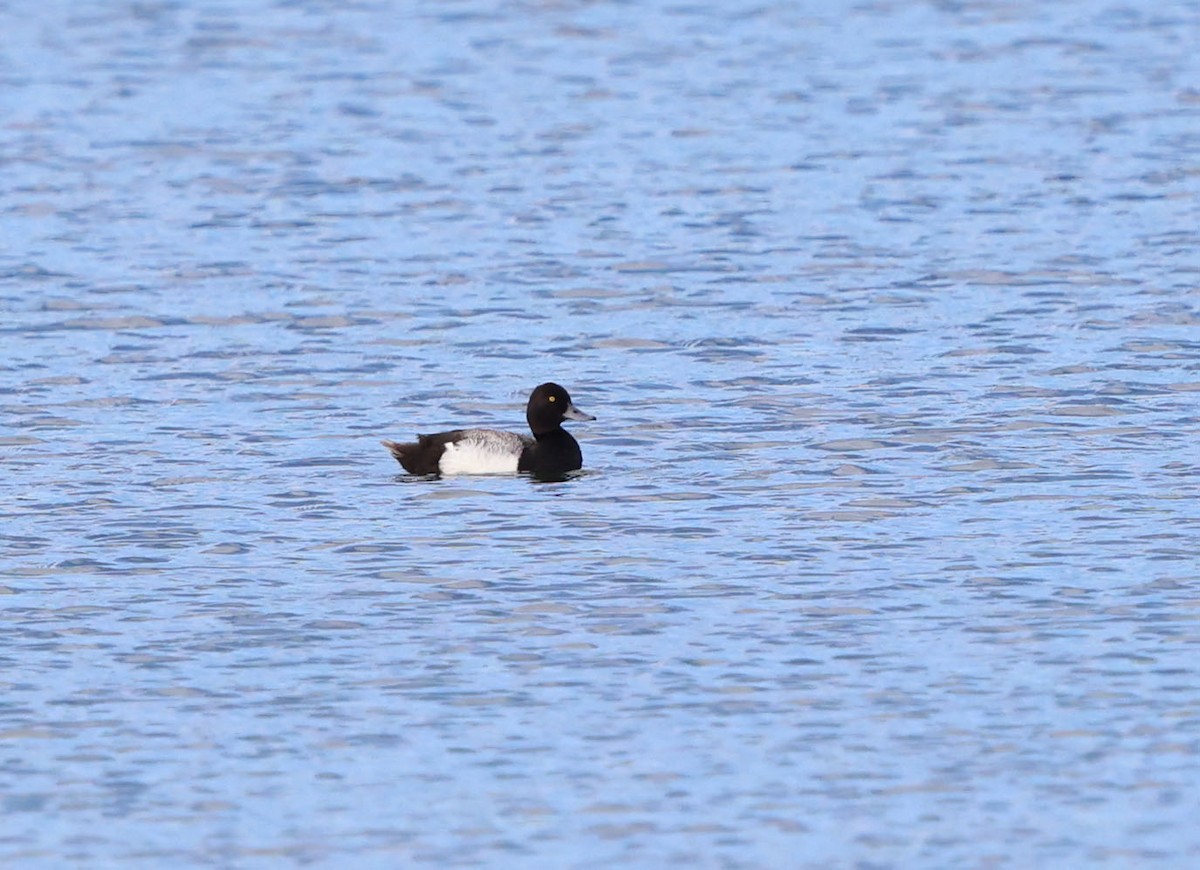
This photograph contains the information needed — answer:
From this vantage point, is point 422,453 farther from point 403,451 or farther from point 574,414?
point 574,414

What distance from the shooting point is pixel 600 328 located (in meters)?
25.5

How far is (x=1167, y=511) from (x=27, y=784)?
8803 mm

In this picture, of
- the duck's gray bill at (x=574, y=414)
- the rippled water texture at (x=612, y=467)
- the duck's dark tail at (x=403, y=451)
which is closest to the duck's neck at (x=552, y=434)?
the duck's gray bill at (x=574, y=414)

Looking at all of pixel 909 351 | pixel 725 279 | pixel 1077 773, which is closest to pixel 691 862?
pixel 1077 773

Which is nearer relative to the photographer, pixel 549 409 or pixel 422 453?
pixel 422 453

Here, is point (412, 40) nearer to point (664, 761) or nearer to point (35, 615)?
point (35, 615)

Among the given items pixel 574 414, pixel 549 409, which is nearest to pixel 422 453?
pixel 549 409

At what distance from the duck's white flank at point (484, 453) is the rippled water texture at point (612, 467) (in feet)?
0.67

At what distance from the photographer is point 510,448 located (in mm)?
20469

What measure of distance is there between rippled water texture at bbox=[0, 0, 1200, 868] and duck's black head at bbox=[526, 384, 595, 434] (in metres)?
0.44

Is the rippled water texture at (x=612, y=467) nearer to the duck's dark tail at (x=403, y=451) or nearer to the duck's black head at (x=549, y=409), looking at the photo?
the duck's dark tail at (x=403, y=451)

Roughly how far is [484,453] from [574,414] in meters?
0.89

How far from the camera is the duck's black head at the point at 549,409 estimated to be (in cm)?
2059

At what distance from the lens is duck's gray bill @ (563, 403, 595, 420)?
20722mm
